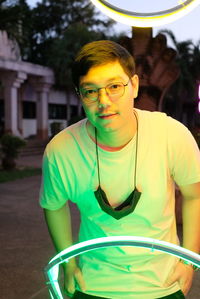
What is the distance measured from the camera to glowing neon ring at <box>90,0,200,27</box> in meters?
1.61

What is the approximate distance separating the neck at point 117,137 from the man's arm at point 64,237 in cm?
32

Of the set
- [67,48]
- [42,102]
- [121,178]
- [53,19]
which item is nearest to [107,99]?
[121,178]

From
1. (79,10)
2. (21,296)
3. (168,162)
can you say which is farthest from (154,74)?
(79,10)

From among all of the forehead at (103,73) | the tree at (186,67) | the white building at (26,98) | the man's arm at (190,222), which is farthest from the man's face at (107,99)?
the tree at (186,67)

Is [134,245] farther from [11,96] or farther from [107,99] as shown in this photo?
[11,96]

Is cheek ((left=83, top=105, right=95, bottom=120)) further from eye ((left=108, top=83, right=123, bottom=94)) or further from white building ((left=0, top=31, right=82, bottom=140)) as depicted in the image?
white building ((left=0, top=31, right=82, bottom=140))

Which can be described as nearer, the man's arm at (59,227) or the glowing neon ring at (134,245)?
the glowing neon ring at (134,245)

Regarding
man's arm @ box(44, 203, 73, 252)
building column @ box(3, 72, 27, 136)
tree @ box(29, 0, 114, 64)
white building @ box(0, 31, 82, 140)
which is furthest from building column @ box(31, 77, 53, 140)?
man's arm @ box(44, 203, 73, 252)

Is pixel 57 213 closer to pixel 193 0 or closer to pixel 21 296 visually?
pixel 193 0

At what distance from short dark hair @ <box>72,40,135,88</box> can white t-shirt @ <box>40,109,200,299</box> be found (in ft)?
0.80

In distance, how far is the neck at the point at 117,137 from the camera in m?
1.39

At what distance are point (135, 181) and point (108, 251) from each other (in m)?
0.27

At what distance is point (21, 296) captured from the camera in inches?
151

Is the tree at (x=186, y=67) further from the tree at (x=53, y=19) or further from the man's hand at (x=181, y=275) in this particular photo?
Answer: the man's hand at (x=181, y=275)
